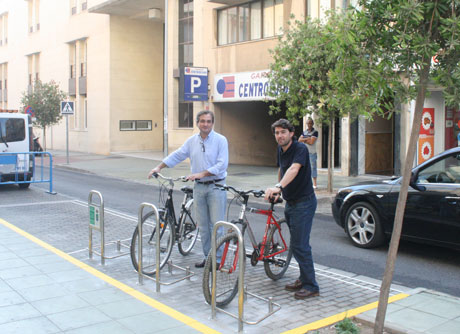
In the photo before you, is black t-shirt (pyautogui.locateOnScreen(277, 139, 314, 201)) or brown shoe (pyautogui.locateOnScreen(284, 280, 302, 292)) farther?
brown shoe (pyautogui.locateOnScreen(284, 280, 302, 292))

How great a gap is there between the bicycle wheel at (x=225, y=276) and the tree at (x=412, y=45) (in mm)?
1446

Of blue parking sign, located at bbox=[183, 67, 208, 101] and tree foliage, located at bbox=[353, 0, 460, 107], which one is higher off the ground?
blue parking sign, located at bbox=[183, 67, 208, 101]

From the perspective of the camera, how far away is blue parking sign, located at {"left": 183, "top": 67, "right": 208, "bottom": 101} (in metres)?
22.4

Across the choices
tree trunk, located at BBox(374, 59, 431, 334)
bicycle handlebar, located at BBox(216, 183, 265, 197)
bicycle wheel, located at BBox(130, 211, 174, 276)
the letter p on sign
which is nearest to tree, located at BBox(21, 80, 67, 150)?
A: the letter p on sign

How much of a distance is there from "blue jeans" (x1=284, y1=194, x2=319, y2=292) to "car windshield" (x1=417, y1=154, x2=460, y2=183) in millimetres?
2437

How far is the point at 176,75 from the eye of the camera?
85.2ft

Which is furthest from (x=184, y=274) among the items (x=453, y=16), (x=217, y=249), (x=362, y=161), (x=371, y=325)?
(x=362, y=161)

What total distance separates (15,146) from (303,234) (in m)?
11.7

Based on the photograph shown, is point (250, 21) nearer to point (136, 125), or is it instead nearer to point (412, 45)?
point (136, 125)

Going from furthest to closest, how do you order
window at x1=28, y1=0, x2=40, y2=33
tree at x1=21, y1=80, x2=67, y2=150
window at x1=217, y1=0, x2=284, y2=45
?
window at x1=28, y1=0, x2=40, y2=33
tree at x1=21, y1=80, x2=67, y2=150
window at x1=217, y1=0, x2=284, y2=45

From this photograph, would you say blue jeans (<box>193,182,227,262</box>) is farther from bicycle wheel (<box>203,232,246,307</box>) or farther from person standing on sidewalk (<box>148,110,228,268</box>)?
bicycle wheel (<box>203,232,246,307</box>)

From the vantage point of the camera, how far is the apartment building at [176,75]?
18.5 meters

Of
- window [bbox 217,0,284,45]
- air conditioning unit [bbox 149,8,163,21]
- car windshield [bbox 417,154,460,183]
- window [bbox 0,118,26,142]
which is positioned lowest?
car windshield [bbox 417,154,460,183]

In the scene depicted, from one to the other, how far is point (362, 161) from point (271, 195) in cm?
1359
